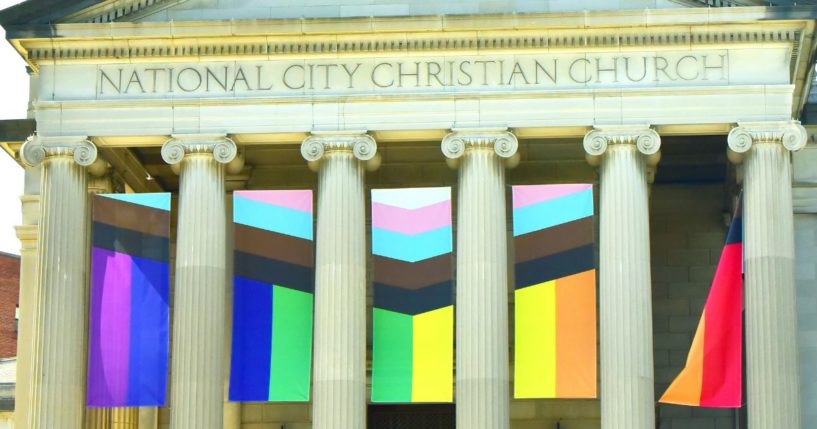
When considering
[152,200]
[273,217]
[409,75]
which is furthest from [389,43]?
[152,200]

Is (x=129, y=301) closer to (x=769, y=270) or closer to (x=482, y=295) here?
(x=482, y=295)

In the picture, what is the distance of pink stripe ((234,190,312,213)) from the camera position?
43.9m

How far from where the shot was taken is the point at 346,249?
43.1 meters

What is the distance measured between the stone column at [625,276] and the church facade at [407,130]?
0.04 meters

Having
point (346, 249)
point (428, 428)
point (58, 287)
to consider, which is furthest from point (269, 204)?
point (428, 428)

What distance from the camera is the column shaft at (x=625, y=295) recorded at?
41844 mm

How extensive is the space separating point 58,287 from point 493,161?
32.5 ft

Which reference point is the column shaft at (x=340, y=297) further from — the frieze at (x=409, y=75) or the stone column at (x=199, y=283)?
the stone column at (x=199, y=283)

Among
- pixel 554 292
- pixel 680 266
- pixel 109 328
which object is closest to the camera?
pixel 554 292

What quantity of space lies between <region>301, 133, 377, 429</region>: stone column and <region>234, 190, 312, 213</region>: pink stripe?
18.1 inches

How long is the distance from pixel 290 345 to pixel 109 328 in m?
3.99

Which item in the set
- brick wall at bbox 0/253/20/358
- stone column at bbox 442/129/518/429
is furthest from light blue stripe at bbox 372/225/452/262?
brick wall at bbox 0/253/20/358

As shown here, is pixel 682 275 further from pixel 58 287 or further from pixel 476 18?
pixel 58 287

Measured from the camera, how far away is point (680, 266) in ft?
166
